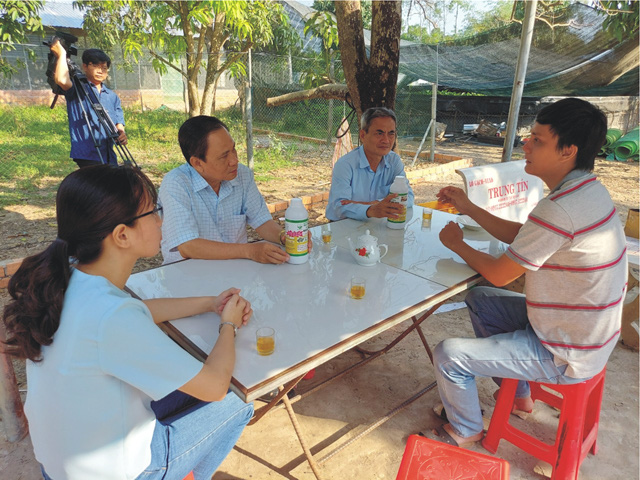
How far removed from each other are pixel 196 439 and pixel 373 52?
3.37 m

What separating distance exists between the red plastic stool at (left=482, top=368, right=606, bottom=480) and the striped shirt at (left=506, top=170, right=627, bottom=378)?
15 cm

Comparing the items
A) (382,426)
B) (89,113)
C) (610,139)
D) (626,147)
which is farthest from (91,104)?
(610,139)

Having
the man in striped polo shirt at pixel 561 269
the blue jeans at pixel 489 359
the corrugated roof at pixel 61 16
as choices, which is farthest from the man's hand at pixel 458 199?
the corrugated roof at pixel 61 16

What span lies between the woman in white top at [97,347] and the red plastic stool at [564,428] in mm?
1464

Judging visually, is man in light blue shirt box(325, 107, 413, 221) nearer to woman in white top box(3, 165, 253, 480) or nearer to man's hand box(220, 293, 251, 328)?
man's hand box(220, 293, 251, 328)

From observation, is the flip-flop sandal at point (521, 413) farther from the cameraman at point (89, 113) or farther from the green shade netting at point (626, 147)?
the green shade netting at point (626, 147)

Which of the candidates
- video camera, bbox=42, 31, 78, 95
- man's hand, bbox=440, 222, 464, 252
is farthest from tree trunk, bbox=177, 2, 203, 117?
man's hand, bbox=440, 222, 464, 252

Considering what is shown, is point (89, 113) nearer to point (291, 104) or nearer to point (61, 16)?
point (291, 104)

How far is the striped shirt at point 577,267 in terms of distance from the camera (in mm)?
1616

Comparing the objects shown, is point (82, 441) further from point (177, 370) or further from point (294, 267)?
point (294, 267)

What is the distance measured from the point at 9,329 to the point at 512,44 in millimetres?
10794

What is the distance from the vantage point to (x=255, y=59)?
12.6m

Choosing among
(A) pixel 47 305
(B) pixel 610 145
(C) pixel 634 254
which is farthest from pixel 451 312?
(B) pixel 610 145

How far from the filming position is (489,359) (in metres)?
1.81
